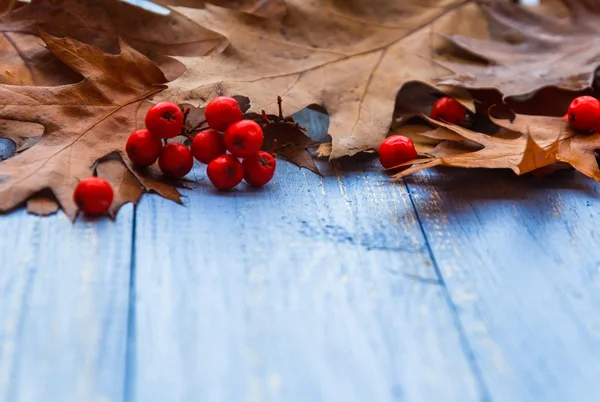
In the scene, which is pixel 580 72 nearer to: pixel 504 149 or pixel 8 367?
pixel 504 149

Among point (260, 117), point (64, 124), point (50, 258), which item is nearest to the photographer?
point (50, 258)

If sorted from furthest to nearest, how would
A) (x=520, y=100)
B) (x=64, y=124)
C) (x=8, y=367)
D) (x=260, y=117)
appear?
(x=520, y=100)
(x=260, y=117)
(x=64, y=124)
(x=8, y=367)

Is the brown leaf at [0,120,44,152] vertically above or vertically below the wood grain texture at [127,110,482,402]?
below

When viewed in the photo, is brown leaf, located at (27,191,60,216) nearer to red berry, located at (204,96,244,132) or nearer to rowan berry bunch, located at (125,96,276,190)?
rowan berry bunch, located at (125,96,276,190)

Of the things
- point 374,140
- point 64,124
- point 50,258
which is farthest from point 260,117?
point 50,258

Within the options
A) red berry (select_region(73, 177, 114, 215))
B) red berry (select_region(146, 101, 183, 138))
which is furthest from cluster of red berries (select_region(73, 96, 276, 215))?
red berry (select_region(73, 177, 114, 215))

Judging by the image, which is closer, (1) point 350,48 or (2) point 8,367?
(2) point 8,367
